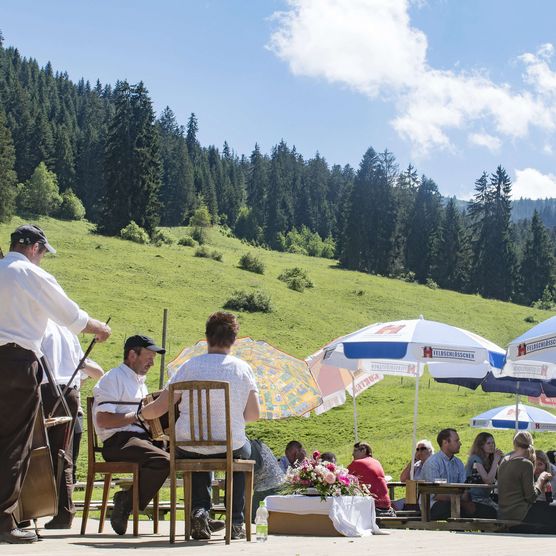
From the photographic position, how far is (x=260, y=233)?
138m

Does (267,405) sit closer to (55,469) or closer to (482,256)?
(55,469)

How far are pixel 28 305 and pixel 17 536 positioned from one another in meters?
1.37

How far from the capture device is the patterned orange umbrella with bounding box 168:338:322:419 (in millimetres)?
12820

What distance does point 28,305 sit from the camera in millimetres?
6094

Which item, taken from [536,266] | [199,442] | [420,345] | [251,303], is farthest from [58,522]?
[536,266]

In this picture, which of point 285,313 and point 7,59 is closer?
point 285,313

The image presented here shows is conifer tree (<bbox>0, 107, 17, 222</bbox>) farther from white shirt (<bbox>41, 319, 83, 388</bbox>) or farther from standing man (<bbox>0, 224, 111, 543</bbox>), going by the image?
standing man (<bbox>0, 224, 111, 543</bbox>)

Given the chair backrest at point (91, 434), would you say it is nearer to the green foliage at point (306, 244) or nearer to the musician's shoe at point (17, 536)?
the musician's shoe at point (17, 536)

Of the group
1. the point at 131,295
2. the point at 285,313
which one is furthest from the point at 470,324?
the point at 131,295

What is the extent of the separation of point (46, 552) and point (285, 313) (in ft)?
200

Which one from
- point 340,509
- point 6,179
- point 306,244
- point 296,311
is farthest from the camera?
point 306,244

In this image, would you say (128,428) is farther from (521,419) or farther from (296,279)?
(296,279)

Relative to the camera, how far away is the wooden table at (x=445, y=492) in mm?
10047

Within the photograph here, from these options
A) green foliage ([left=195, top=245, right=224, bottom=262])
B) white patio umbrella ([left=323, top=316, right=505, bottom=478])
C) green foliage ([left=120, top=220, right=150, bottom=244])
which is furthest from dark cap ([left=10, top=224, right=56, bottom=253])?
green foliage ([left=120, top=220, right=150, bottom=244])
